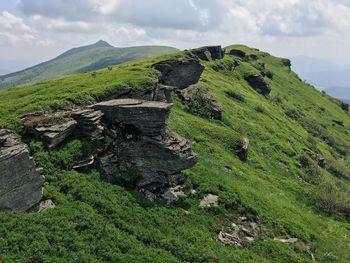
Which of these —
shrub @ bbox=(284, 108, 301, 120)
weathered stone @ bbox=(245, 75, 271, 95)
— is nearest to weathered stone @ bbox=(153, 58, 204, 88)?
shrub @ bbox=(284, 108, 301, 120)

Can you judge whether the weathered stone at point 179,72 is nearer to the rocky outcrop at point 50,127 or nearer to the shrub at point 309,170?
the shrub at point 309,170

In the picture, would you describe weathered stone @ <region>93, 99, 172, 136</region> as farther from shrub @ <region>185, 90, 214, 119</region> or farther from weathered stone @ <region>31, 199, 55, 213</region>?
shrub @ <region>185, 90, 214, 119</region>

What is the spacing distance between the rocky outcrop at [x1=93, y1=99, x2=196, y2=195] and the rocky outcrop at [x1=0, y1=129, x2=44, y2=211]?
257 inches

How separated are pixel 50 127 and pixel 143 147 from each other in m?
7.64

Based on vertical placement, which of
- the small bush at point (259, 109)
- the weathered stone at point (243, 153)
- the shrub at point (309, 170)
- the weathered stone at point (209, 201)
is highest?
the weathered stone at point (209, 201)

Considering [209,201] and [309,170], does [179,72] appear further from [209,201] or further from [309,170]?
[209,201]

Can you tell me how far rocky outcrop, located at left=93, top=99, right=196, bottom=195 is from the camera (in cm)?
3425

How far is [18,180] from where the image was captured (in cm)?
2797

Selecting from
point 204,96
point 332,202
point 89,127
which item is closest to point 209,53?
point 204,96

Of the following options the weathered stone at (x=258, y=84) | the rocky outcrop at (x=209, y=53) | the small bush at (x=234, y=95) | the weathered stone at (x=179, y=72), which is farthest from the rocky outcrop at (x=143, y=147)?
the weathered stone at (x=258, y=84)

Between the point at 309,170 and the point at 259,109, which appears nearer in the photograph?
the point at 309,170

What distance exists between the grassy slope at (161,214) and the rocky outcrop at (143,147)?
2.16 meters

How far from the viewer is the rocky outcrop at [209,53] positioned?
364 feet

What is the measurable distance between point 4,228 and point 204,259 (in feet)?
43.5
